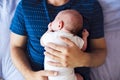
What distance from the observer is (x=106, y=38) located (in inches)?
49.6

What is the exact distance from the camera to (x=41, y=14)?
3.80 ft

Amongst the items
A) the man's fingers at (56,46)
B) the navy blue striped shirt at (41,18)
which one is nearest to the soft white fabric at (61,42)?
the man's fingers at (56,46)

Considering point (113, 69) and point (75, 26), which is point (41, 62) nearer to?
point (75, 26)

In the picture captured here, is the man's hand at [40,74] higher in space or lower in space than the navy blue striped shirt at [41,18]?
lower

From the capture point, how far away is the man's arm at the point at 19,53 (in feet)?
3.95

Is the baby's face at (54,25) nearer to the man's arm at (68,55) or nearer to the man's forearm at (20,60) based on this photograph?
the man's arm at (68,55)

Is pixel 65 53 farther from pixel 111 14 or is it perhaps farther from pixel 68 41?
pixel 111 14

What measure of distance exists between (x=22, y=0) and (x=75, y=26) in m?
0.29

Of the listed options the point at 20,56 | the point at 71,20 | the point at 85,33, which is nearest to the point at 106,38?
the point at 85,33

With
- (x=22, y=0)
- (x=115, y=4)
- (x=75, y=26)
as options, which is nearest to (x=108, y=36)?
(x=115, y=4)

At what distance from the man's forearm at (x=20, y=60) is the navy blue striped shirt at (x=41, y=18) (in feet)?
0.15

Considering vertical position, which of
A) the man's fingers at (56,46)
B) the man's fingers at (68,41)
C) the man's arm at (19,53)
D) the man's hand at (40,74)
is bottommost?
the man's hand at (40,74)

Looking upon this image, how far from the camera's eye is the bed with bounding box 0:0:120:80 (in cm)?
123

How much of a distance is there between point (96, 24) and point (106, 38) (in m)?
0.12
